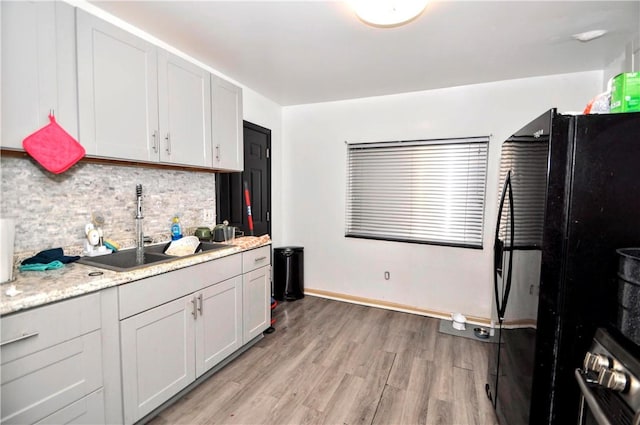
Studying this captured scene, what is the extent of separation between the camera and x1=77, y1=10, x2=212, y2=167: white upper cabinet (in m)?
1.62

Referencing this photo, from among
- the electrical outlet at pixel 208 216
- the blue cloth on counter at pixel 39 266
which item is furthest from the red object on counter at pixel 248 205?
the blue cloth on counter at pixel 39 266

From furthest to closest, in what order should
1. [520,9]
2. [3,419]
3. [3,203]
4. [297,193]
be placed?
[297,193]
[520,9]
[3,203]
[3,419]

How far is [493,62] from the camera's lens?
8.21 ft

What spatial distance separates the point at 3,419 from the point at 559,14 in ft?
11.3

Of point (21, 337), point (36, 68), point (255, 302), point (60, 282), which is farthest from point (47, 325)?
point (255, 302)

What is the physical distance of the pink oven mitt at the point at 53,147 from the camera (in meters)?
1.42

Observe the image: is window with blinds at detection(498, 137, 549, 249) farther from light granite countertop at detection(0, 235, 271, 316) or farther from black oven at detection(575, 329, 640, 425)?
light granite countertop at detection(0, 235, 271, 316)

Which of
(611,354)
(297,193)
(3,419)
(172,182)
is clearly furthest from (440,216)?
(3,419)

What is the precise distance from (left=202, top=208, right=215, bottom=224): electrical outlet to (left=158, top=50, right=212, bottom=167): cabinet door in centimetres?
57

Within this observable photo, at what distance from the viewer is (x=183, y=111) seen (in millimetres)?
2160

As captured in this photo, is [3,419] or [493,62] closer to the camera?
[3,419]

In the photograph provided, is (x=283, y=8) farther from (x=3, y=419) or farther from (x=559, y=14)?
(x=3, y=419)

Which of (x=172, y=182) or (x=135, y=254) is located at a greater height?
(x=172, y=182)

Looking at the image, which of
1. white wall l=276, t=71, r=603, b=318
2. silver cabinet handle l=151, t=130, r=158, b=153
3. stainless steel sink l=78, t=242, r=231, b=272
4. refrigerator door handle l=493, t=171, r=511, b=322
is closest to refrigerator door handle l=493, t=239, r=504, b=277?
refrigerator door handle l=493, t=171, r=511, b=322
